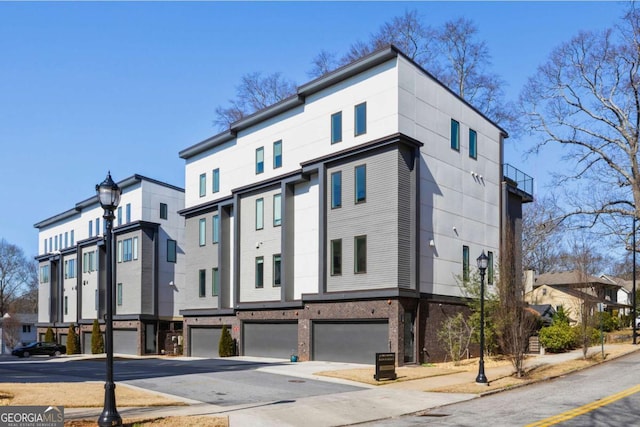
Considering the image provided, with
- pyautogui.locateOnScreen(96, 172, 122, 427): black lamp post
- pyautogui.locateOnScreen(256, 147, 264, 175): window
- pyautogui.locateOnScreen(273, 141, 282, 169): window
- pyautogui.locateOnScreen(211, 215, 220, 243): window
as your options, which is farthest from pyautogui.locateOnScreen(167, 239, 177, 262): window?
pyautogui.locateOnScreen(96, 172, 122, 427): black lamp post

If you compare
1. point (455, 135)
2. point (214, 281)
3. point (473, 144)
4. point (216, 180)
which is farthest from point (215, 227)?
point (473, 144)

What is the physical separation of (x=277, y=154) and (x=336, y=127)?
18.1ft

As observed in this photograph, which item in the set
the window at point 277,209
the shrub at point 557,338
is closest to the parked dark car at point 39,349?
the window at point 277,209

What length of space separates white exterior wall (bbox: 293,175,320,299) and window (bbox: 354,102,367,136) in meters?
4.22

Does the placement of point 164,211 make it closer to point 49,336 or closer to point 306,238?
point 306,238

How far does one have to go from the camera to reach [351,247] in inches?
1179

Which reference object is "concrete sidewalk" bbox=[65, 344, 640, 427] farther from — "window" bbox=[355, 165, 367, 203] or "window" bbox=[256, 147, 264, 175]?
"window" bbox=[256, 147, 264, 175]

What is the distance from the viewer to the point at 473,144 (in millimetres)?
34469

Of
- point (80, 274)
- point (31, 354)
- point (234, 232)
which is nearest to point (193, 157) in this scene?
point (234, 232)

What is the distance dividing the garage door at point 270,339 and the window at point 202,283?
19.3ft

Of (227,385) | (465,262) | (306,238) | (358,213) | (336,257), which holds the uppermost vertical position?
(358,213)

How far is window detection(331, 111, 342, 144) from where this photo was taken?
1233 inches

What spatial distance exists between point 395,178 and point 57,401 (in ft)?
55.7

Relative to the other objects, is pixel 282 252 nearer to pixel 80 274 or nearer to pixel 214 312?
pixel 214 312
